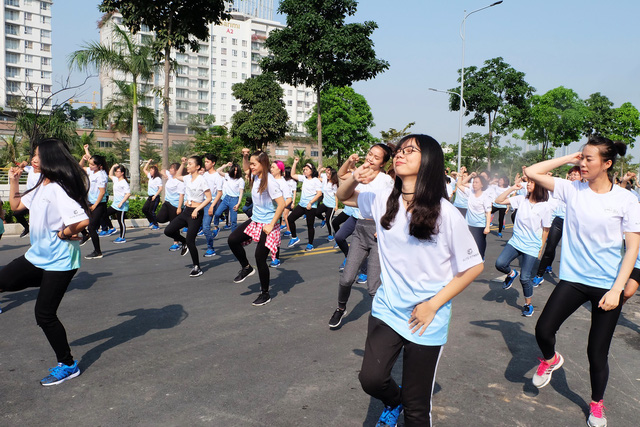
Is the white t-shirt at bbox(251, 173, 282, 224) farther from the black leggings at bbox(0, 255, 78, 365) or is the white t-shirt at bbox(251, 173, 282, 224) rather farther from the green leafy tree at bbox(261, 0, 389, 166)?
the green leafy tree at bbox(261, 0, 389, 166)

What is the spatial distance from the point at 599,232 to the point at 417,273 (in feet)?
5.80

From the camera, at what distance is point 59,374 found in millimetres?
4062

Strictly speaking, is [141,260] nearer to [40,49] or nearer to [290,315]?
[290,315]

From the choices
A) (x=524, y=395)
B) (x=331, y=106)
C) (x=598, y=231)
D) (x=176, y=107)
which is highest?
(x=176, y=107)

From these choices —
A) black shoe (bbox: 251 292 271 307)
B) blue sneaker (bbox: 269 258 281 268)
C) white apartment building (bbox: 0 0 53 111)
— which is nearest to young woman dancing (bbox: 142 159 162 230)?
blue sneaker (bbox: 269 258 281 268)

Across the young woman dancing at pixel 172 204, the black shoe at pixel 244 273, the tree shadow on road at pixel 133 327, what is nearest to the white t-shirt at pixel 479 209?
the black shoe at pixel 244 273

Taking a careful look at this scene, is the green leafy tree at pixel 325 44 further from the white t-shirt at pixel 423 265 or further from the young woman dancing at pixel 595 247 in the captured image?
the white t-shirt at pixel 423 265

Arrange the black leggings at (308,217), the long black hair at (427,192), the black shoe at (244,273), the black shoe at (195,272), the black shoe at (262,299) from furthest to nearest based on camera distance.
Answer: the black leggings at (308,217) → the black shoe at (195,272) → the black shoe at (244,273) → the black shoe at (262,299) → the long black hair at (427,192)

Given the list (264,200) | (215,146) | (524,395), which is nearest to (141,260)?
(264,200)

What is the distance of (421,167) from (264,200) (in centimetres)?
454

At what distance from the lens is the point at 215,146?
54844mm

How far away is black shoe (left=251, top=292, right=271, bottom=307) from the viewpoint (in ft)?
21.5

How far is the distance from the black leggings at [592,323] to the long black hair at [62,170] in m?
3.69

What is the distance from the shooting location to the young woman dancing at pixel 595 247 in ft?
11.7
